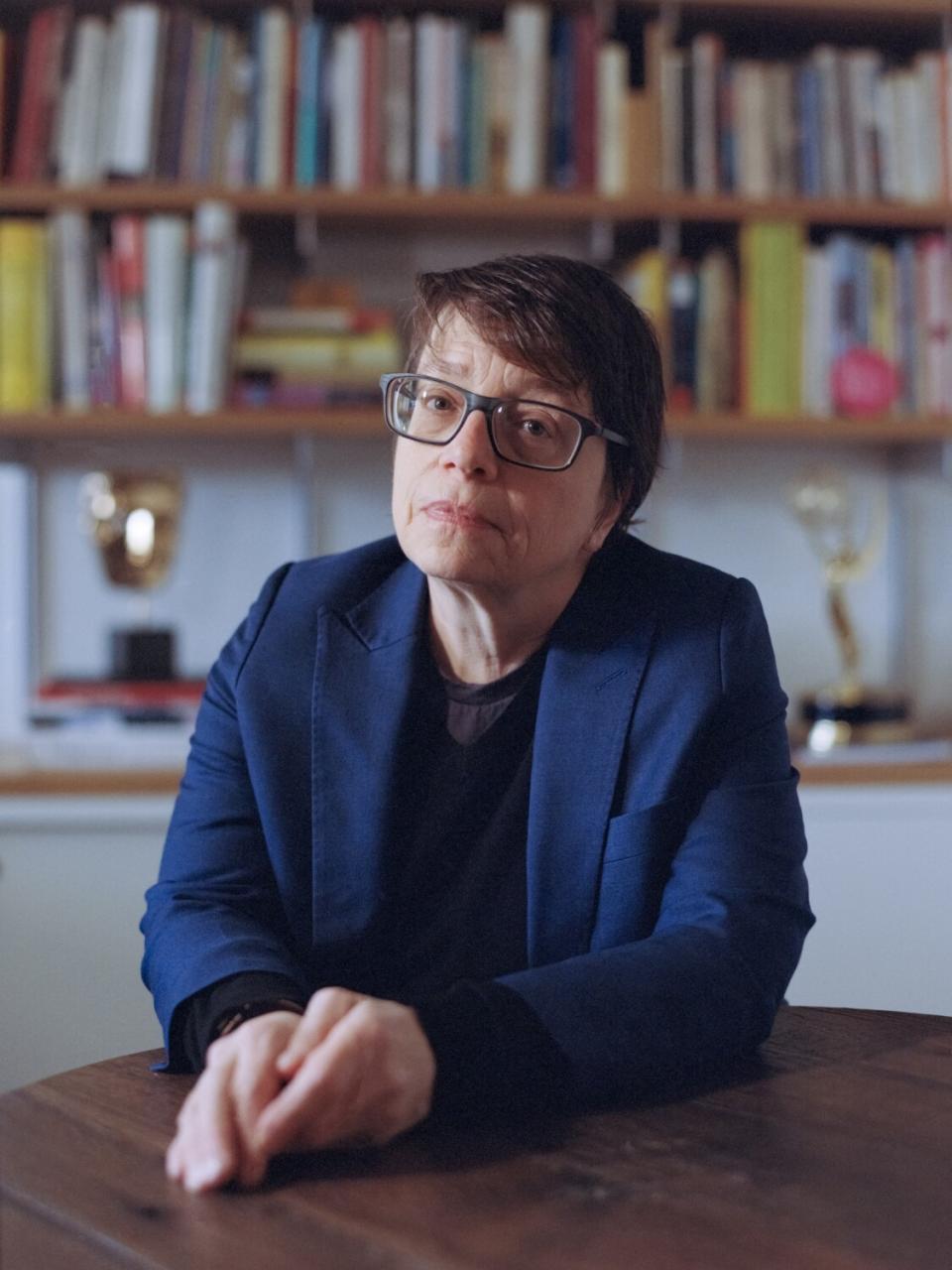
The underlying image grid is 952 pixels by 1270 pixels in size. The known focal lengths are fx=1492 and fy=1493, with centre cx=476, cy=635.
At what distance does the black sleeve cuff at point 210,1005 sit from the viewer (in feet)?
3.50

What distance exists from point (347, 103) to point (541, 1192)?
2.13 meters

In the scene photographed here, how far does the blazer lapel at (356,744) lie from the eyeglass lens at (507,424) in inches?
7.0

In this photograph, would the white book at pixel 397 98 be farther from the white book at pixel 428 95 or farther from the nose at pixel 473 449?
the nose at pixel 473 449

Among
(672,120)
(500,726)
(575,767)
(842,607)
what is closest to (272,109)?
(672,120)

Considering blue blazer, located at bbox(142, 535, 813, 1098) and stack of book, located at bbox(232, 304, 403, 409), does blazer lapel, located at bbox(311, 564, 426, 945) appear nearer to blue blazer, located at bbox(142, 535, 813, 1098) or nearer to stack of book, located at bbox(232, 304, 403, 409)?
blue blazer, located at bbox(142, 535, 813, 1098)

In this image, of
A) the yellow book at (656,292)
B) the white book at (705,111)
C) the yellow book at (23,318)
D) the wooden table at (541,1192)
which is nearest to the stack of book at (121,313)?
the yellow book at (23,318)

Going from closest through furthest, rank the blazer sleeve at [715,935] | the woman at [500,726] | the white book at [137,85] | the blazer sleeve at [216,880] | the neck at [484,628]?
the blazer sleeve at [715,935] < the blazer sleeve at [216,880] < the woman at [500,726] < the neck at [484,628] < the white book at [137,85]

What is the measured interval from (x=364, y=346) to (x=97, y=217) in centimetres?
55

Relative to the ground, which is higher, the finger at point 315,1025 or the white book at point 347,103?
the white book at point 347,103

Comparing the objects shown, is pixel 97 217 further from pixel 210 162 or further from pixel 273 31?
pixel 273 31

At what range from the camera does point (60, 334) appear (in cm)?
254

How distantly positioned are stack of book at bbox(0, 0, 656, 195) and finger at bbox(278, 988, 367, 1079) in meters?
1.91

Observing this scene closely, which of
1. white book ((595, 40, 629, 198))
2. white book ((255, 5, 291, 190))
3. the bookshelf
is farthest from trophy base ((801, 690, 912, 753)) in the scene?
white book ((255, 5, 291, 190))

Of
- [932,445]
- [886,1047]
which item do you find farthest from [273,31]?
[886,1047]
